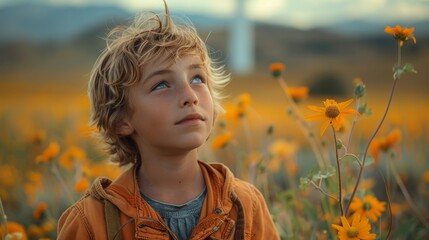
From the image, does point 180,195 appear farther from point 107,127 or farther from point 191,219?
point 107,127

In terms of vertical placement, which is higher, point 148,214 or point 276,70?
point 276,70

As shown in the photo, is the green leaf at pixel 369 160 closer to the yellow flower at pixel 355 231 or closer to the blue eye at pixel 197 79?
the yellow flower at pixel 355 231

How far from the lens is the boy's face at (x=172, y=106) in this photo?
1.59m

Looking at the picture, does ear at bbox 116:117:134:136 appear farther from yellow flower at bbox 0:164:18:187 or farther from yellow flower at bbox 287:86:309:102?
yellow flower at bbox 0:164:18:187

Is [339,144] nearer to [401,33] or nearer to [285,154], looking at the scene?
[401,33]

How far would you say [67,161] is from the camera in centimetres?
280

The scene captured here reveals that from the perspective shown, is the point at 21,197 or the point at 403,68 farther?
the point at 21,197

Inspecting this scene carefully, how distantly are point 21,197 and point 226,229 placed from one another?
7.19ft

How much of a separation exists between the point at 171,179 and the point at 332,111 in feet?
1.49

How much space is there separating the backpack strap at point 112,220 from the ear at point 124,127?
0.21 meters

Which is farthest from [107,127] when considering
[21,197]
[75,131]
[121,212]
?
[75,131]

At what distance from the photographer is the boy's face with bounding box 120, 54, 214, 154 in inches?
62.6

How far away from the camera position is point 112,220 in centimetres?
161

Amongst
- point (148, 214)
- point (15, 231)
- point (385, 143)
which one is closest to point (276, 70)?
point (385, 143)
